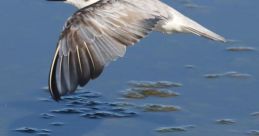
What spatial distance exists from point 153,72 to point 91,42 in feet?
5.87

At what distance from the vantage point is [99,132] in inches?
374

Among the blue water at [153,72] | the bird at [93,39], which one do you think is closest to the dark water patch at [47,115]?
the blue water at [153,72]

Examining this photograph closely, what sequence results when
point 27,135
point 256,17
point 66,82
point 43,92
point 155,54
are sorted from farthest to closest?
1. point 256,17
2. point 155,54
3. point 43,92
4. point 27,135
5. point 66,82

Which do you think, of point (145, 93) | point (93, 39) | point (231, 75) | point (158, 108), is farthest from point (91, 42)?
point (231, 75)

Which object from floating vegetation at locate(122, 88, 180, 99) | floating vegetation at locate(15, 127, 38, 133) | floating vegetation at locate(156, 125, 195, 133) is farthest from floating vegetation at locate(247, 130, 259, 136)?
floating vegetation at locate(15, 127, 38, 133)

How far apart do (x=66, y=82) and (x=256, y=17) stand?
11.1ft

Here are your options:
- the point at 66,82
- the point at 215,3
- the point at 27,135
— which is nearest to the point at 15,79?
the point at 27,135

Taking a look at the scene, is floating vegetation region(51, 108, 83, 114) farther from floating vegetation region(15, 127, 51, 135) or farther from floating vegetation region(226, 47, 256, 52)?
floating vegetation region(226, 47, 256, 52)

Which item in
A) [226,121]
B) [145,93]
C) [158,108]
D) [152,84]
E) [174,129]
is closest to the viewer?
[174,129]

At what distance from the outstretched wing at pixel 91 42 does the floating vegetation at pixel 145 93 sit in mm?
1051

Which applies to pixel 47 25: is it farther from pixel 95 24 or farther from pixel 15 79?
pixel 95 24

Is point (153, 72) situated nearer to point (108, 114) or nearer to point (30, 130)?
point (108, 114)

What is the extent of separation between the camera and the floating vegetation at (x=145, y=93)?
10180 mm

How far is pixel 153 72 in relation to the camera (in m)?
10.5
